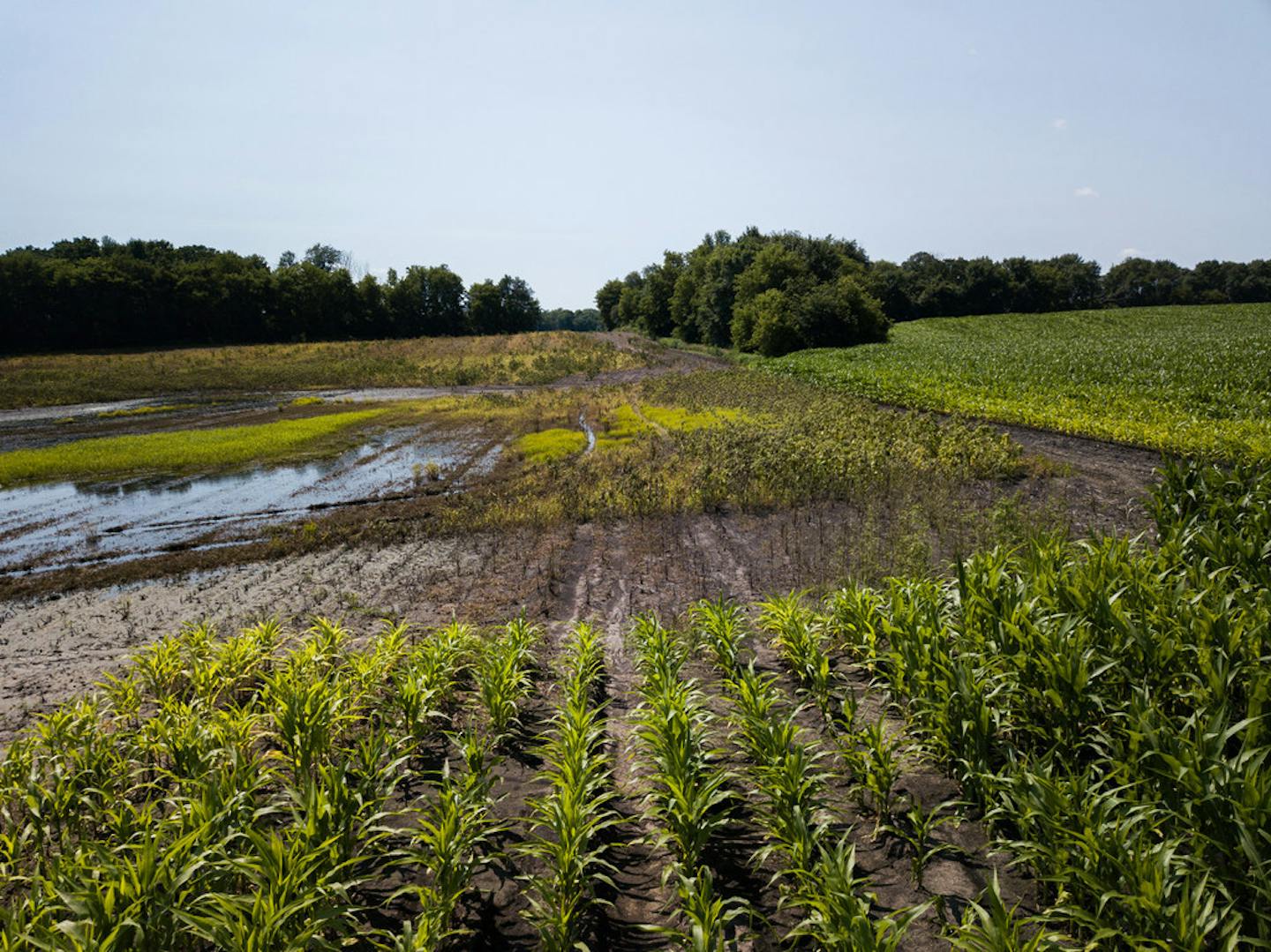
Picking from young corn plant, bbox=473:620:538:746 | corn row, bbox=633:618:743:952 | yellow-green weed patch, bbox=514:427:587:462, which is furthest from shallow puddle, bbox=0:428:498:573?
corn row, bbox=633:618:743:952

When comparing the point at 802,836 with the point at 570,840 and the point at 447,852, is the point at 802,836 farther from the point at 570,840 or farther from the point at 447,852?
the point at 447,852

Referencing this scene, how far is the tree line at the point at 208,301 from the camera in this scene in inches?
2372

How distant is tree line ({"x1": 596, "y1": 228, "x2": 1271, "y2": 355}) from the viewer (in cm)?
5284

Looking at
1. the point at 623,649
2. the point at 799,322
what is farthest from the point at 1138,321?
the point at 623,649

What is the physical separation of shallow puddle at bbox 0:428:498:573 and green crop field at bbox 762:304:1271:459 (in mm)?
17521

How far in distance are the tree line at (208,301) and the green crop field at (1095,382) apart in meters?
59.2

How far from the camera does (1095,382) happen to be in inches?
965

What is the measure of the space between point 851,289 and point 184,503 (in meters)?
49.4

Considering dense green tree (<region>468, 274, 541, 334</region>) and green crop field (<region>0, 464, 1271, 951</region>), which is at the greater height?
dense green tree (<region>468, 274, 541, 334</region>)

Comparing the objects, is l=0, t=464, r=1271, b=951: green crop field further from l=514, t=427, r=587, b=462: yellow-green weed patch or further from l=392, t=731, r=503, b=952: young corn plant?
l=514, t=427, r=587, b=462: yellow-green weed patch

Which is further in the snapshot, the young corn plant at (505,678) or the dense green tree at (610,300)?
the dense green tree at (610,300)

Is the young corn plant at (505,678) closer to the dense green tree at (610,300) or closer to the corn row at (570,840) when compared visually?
the corn row at (570,840)

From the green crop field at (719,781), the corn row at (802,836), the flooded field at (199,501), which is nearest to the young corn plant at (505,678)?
the green crop field at (719,781)

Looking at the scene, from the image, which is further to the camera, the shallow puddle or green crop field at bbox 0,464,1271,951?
the shallow puddle
